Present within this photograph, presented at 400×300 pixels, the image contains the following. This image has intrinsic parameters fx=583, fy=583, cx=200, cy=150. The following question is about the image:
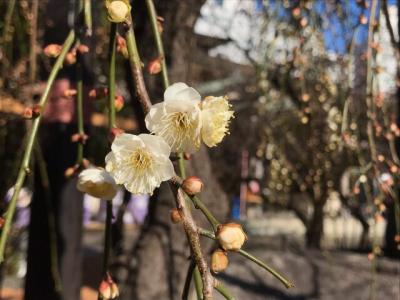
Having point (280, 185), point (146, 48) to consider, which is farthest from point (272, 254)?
point (280, 185)

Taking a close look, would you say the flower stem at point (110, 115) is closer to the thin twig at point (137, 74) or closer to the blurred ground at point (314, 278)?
the thin twig at point (137, 74)

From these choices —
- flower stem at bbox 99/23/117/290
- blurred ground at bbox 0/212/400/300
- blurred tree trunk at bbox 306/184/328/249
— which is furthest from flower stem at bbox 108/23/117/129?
blurred tree trunk at bbox 306/184/328/249

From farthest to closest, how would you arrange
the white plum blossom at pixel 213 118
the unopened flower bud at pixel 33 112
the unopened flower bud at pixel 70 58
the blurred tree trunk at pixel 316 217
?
the blurred tree trunk at pixel 316 217
the unopened flower bud at pixel 70 58
the unopened flower bud at pixel 33 112
the white plum blossom at pixel 213 118

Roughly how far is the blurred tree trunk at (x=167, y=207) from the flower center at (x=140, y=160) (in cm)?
103

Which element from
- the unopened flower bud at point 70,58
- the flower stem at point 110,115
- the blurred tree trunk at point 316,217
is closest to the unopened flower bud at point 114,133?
the flower stem at point 110,115

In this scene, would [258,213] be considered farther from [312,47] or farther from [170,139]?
[170,139]

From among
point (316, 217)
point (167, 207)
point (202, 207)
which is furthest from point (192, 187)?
point (316, 217)

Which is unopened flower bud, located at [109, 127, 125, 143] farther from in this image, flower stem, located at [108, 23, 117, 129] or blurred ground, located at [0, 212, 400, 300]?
blurred ground, located at [0, 212, 400, 300]

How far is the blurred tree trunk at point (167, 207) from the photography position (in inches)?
66.3

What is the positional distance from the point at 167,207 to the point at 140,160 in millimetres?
1229

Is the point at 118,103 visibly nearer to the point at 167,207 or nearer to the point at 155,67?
the point at 155,67

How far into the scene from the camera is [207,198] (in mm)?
1798

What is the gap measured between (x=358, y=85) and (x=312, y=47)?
5.98 ft

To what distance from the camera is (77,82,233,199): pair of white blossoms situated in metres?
0.58
